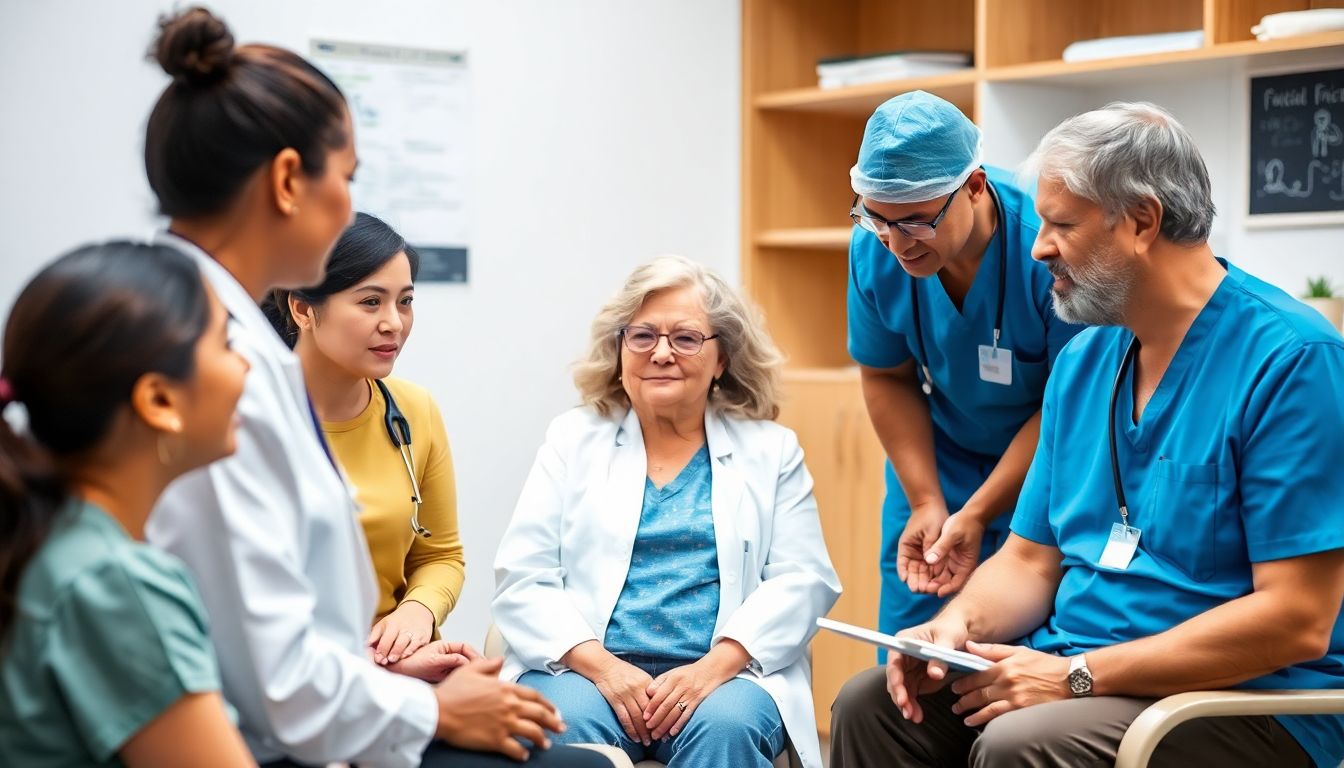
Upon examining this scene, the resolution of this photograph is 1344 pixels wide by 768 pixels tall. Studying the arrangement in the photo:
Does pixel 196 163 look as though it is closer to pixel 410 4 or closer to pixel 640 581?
pixel 640 581

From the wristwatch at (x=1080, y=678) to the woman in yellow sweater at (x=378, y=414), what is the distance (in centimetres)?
103

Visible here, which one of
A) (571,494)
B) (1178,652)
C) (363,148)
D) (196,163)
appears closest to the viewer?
(196,163)

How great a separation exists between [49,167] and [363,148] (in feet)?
2.58

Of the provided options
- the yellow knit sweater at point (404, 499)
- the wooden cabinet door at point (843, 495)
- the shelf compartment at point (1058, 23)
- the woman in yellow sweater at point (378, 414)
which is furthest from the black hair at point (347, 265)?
the shelf compartment at point (1058, 23)

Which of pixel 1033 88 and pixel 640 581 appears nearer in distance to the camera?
pixel 640 581

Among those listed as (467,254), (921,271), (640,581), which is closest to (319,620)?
(640,581)

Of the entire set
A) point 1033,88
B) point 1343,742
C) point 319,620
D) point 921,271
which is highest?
point 1033,88

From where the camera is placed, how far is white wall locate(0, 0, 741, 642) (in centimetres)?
317

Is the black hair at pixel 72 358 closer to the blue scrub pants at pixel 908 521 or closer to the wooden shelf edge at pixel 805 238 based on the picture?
the blue scrub pants at pixel 908 521

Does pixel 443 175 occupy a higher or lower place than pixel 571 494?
higher

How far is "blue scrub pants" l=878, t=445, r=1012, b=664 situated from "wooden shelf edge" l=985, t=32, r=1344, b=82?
1.25m

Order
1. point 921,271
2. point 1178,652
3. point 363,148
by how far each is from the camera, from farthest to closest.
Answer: point 363,148 → point 921,271 → point 1178,652

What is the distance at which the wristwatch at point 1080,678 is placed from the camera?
2002 millimetres

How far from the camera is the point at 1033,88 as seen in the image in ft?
12.4
